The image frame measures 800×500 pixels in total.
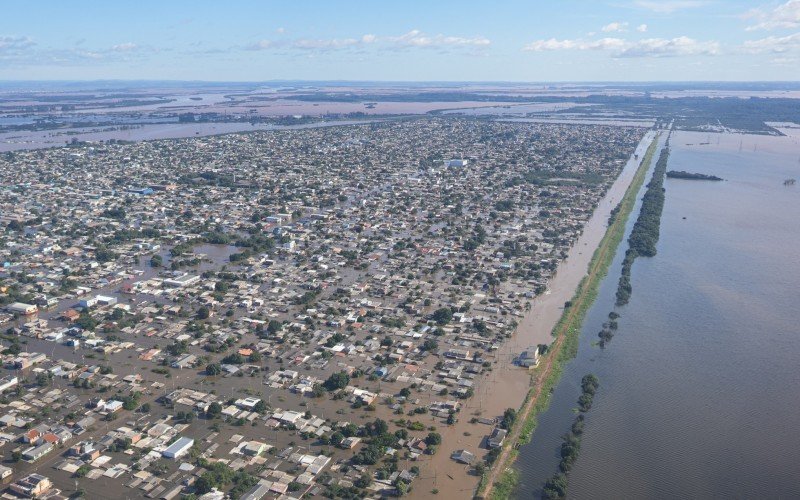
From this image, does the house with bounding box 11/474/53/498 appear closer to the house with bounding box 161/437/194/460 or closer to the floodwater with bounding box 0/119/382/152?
the house with bounding box 161/437/194/460

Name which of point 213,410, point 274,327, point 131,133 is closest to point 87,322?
point 274,327

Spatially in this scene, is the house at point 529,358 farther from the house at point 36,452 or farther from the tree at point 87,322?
the tree at point 87,322

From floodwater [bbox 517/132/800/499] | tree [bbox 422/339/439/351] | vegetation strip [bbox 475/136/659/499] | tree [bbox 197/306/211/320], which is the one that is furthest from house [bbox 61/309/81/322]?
floodwater [bbox 517/132/800/499]

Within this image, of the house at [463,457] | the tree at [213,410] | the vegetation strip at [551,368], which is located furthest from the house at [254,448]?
the vegetation strip at [551,368]

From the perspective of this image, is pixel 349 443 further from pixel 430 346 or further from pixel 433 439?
pixel 430 346

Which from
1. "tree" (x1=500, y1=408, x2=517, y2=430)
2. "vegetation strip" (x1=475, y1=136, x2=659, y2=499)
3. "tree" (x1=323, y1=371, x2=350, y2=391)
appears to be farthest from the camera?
"tree" (x1=323, y1=371, x2=350, y2=391)

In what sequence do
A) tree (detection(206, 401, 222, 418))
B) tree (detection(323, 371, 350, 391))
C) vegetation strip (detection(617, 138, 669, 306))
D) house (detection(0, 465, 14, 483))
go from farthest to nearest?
vegetation strip (detection(617, 138, 669, 306))
tree (detection(323, 371, 350, 391))
tree (detection(206, 401, 222, 418))
house (detection(0, 465, 14, 483))

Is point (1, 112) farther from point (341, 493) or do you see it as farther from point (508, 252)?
point (341, 493)
